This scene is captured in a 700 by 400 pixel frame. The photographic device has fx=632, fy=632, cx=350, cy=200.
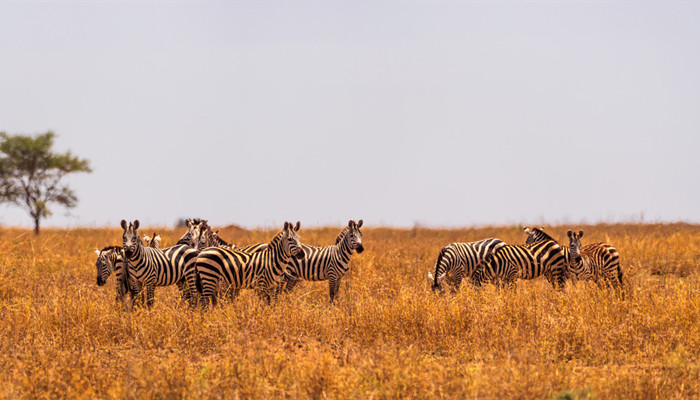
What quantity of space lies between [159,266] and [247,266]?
1558 mm

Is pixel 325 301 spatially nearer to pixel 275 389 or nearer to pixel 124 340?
pixel 124 340

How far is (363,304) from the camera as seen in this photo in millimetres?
9367

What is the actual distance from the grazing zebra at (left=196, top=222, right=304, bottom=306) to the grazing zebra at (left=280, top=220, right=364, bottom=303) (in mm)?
1327

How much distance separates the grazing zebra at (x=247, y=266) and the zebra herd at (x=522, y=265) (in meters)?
3.21

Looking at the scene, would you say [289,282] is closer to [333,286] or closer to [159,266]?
[333,286]

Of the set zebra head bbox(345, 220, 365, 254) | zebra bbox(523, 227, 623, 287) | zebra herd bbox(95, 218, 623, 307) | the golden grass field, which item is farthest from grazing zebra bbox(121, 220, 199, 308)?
zebra bbox(523, 227, 623, 287)

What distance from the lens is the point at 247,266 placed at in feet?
35.6

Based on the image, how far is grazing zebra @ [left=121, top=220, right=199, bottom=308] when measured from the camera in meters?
10.6

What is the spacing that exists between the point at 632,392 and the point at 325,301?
7748mm

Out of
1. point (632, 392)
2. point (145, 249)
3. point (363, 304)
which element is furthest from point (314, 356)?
point (145, 249)

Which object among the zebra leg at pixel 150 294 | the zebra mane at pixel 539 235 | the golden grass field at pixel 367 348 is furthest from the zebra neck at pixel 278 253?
the zebra mane at pixel 539 235

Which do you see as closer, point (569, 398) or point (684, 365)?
point (569, 398)

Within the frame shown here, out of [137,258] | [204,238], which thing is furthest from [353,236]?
[137,258]

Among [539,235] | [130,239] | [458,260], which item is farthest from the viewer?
[539,235]
